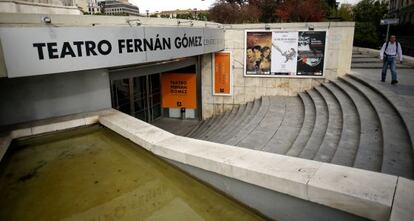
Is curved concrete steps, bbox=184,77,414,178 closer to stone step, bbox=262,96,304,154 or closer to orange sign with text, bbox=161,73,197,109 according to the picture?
stone step, bbox=262,96,304,154

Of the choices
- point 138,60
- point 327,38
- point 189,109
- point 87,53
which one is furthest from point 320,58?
point 87,53

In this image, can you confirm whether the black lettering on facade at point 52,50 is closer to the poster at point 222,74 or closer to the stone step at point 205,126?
the stone step at point 205,126

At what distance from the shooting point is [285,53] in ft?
40.0

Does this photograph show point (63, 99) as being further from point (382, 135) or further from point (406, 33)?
point (406, 33)

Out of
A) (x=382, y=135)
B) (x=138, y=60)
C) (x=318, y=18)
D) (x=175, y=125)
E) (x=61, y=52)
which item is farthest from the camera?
(x=318, y=18)

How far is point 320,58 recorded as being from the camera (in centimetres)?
1191

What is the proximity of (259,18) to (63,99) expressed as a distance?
21.0 metres

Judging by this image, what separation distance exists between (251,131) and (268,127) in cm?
65

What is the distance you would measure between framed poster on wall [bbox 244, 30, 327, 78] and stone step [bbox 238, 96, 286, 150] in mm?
1405

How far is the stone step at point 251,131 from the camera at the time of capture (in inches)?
304

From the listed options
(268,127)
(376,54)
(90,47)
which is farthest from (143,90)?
(376,54)

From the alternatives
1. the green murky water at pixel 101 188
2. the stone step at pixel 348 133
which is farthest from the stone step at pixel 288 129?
the green murky water at pixel 101 188

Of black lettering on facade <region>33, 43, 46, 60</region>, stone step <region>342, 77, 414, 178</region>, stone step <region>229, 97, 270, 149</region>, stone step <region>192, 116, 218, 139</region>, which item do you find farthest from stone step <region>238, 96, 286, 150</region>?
black lettering on facade <region>33, 43, 46, 60</region>

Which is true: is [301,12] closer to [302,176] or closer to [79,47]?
[79,47]
